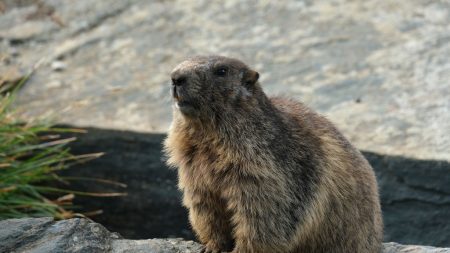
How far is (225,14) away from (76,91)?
228 cm

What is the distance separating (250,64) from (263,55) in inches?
11.8

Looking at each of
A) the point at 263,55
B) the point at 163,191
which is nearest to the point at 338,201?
the point at 163,191

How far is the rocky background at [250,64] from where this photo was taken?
742 centimetres

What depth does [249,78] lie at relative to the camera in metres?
5.56

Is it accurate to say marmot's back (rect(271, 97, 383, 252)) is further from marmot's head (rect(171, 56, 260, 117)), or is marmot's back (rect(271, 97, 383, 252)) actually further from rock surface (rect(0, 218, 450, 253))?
rock surface (rect(0, 218, 450, 253))

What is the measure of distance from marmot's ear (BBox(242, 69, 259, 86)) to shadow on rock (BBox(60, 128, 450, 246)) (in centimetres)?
218

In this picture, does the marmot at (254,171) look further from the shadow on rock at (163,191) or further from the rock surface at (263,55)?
the rock surface at (263,55)

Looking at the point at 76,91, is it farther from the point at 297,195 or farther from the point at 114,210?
the point at 297,195

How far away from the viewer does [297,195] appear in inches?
212

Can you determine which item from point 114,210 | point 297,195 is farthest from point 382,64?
point 297,195

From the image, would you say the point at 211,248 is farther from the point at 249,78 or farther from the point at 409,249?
the point at 409,249

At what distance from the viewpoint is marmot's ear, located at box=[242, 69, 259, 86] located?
555 cm

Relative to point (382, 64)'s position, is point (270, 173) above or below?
above

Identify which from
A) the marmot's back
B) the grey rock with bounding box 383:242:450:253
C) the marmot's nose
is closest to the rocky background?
the grey rock with bounding box 383:242:450:253
